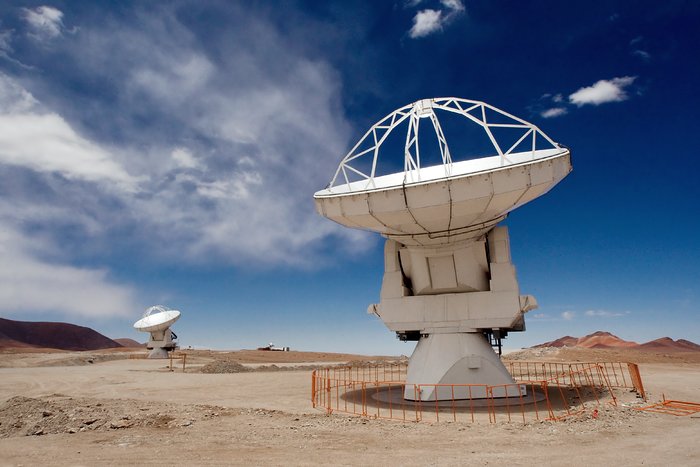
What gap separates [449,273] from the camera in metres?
17.2

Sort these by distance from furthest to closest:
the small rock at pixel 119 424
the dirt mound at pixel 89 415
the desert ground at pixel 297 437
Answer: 1. the dirt mound at pixel 89 415
2. the small rock at pixel 119 424
3. the desert ground at pixel 297 437

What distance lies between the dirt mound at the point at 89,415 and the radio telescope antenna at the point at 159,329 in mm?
33690

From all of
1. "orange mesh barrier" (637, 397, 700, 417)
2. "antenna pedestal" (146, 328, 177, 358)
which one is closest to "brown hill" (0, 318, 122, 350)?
"antenna pedestal" (146, 328, 177, 358)

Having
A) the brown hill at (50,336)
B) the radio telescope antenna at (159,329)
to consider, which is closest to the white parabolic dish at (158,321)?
the radio telescope antenna at (159,329)

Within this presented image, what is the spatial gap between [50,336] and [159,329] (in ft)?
277

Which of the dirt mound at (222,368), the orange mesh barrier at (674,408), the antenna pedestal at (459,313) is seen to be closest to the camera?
Result: the orange mesh barrier at (674,408)

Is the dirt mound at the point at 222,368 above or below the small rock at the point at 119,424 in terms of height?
above

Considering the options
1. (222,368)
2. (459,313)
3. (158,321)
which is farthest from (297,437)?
(158,321)

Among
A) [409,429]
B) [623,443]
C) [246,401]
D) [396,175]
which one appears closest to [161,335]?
[246,401]

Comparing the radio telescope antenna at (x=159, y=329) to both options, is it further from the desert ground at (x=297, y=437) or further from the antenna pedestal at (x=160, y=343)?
the desert ground at (x=297, y=437)

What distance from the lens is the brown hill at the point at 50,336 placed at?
111 m

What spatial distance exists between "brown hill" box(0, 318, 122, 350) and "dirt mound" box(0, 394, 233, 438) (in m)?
107

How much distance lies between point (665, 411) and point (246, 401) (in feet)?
43.7

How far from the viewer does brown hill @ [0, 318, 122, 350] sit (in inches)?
4375
